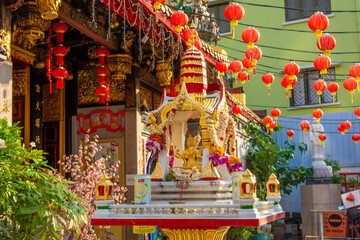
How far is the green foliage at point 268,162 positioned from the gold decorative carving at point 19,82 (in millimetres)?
7304

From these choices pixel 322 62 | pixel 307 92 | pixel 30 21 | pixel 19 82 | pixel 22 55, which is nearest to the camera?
pixel 30 21

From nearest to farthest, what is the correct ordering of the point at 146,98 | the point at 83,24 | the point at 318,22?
the point at 83,24 → the point at 318,22 → the point at 146,98

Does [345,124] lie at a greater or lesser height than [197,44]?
lesser

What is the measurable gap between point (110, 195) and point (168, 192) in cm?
72

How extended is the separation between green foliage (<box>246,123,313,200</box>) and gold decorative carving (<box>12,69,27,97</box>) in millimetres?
7304

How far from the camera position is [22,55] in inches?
370

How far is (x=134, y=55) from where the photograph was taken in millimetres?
10719

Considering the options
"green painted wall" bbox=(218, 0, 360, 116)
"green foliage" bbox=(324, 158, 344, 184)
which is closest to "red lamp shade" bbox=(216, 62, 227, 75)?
"green painted wall" bbox=(218, 0, 360, 116)

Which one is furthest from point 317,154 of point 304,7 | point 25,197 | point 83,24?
point 25,197

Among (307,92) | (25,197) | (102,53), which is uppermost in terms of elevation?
(307,92)

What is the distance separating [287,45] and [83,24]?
14.5 metres

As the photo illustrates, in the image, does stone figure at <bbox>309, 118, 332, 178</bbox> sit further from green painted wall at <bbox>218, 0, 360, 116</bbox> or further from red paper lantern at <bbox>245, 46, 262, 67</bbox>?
red paper lantern at <bbox>245, 46, 262, 67</bbox>

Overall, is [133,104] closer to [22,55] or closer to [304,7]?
[22,55]

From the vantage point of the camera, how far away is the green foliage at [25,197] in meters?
4.62
